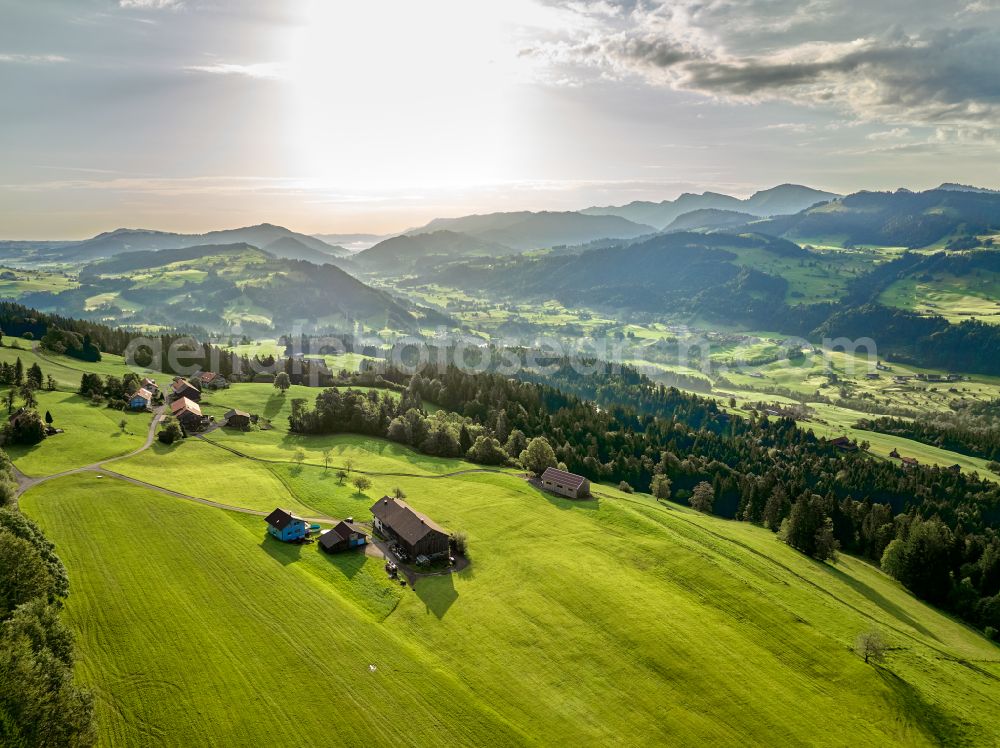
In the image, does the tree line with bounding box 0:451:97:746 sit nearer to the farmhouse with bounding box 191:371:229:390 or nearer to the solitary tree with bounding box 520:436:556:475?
the solitary tree with bounding box 520:436:556:475

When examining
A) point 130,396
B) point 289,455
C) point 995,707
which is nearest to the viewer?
point 995,707

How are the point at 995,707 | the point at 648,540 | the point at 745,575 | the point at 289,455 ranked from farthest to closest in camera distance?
the point at 289,455, the point at 648,540, the point at 745,575, the point at 995,707

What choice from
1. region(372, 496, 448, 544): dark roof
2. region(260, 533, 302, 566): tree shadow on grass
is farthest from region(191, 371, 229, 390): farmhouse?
region(372, 496, 448, 544): dark roof

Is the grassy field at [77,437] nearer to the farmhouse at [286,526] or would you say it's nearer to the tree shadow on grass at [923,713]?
the farmhouse at [286,526]

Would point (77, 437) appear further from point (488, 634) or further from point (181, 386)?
point (488, 634)

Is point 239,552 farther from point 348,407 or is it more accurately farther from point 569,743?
point 348,407

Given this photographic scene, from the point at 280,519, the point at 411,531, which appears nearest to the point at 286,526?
the point at 280,519

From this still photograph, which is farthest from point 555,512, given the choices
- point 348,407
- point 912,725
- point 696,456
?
point 696,456
